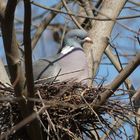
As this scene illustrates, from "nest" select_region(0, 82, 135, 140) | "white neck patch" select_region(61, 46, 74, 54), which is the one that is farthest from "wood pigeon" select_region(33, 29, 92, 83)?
"nest" select_region(0, 82, 135, 140)

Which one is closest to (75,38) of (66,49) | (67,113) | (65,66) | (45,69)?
(66,49)

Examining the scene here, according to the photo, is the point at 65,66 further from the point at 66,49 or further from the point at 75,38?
the point at 75,38

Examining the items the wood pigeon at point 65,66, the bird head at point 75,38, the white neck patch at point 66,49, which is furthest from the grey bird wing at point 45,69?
the bird head at point 75,38

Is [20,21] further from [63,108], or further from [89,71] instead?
[63,108]

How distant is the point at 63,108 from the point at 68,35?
4.68ft

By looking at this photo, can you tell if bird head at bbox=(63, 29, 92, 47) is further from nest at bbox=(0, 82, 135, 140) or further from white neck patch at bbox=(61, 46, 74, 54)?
nest at bbox=(0, 82, 135, 140)

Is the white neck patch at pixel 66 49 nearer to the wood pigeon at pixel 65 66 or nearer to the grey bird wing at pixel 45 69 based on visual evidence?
the wood pigeon at pixel 65 66

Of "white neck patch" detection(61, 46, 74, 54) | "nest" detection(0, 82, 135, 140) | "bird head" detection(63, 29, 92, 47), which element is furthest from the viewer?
"bird head" detection(63, 29, 92, 47)

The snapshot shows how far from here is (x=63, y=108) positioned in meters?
4.16

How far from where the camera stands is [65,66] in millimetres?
4969

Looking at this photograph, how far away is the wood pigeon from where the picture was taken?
4.79 meters

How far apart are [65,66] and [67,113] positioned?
0.85 m

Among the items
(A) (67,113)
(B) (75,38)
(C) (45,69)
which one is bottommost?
(A) (67,113)

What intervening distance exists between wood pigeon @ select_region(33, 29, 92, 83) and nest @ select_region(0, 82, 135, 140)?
27 centimetres
